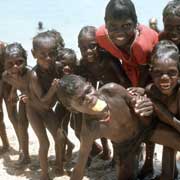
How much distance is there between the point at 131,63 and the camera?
3428 millimetres

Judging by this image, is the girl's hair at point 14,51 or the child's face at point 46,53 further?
the girl's hair at point 14,51

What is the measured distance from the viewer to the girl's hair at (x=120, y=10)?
317 centimetres

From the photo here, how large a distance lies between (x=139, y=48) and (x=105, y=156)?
1.41m

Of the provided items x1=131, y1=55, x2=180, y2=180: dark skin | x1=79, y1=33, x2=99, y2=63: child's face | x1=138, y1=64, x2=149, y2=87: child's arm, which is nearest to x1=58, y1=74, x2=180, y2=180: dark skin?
x1=131, y1=55, x2=180, y2=180: dark skin

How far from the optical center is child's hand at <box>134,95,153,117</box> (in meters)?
3.11

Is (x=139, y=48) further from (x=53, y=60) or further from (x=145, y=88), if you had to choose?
(x=53, y=60)

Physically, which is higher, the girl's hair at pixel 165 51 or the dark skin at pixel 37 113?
the girl's hair at pixel 165 51

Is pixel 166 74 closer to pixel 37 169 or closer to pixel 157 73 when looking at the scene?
pixel 157 73

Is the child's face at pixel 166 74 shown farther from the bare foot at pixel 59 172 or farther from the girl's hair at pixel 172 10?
the bare foot at pixel 59 172

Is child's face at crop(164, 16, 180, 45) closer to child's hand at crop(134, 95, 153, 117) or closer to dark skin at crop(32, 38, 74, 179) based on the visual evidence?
child's hand at crop(134, 95, 153, 117)

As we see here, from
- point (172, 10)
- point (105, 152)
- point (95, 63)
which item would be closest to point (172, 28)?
point (172, 10)

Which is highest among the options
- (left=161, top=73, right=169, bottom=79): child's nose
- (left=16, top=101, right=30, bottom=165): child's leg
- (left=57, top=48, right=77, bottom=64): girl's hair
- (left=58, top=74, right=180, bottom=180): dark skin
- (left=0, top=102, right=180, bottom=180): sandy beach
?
(left=57, top=48, right=77, bottom=64): girl's hair

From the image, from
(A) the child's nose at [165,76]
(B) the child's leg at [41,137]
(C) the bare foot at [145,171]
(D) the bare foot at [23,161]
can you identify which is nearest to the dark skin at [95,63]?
(B) the child's leg at [41,137]

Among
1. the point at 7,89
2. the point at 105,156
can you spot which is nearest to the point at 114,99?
the point at 105,156
